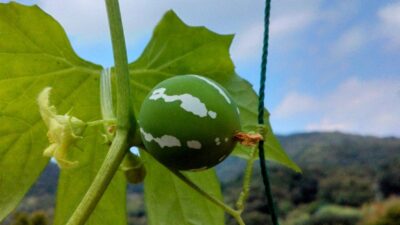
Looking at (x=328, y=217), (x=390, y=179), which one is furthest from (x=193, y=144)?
(x=390, y=179)

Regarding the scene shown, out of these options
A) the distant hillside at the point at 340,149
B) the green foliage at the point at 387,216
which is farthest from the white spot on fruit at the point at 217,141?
the distant hillside at the point at 340,149

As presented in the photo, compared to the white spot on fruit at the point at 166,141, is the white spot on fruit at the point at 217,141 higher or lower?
higher

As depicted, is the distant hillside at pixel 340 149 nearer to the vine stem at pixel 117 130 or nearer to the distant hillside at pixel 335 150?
the distant hillside at pixel 335 150

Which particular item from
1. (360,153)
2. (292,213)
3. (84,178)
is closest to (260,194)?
(292,213)

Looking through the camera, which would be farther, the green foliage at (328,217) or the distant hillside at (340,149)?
the distant hillside at (340,149)

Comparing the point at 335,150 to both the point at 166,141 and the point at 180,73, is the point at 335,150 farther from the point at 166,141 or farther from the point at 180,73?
the point at 166,141

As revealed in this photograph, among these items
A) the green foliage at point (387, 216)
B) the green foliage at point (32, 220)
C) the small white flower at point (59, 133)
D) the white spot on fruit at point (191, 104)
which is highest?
the white spot on fruit at point (191, 104)

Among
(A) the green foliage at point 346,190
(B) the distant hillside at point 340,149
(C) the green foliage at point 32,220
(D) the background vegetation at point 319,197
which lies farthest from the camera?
(B) the distant hillside at point 340,149

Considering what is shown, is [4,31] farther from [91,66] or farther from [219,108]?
[219,108]
